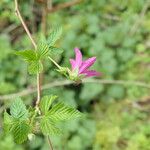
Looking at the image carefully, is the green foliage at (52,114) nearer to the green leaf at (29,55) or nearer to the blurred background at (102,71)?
the green leaf at (29,55)

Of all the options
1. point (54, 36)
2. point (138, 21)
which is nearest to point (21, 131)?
point (54, 36)

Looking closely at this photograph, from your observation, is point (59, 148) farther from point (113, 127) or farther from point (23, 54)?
point (23, 54)

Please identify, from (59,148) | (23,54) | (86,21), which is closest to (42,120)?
(23,54)

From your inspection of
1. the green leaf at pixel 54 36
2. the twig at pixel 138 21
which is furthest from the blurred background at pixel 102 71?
the green leaf at pixel 54 36

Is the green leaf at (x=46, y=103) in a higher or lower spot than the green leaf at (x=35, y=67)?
lower

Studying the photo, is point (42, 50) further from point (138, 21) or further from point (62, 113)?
point (138, 21)

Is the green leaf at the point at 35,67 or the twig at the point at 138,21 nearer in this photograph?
the green leaf at the point at 35,67

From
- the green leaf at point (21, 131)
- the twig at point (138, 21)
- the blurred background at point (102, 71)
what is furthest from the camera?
the twig at point (138, 21)
